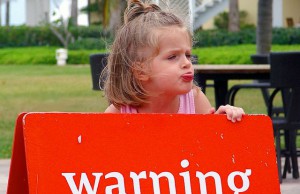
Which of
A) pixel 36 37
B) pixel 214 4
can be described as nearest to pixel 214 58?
pixel 214 4

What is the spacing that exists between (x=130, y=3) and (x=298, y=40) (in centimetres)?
3861

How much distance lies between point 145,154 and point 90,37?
44938 millimetres

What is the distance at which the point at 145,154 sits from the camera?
12.5 ft

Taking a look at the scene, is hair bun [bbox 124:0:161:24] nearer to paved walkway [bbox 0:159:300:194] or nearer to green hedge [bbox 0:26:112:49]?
paved walkway [bbox 0:159:300:194]

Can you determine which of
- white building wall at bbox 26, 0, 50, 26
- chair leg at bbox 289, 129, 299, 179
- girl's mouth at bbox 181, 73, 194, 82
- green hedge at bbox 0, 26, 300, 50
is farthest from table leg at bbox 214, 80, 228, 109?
white building wall at bbox 26, 0, 50, 26

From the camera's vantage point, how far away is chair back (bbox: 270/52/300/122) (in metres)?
8.30

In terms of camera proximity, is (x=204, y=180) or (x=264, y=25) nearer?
(x=204, y=180)

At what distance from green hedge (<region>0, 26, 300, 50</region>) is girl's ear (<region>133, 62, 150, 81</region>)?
36150 mm

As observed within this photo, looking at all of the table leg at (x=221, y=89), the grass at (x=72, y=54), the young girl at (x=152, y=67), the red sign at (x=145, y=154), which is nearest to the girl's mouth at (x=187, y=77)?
the young girl at (x=152, y=67)

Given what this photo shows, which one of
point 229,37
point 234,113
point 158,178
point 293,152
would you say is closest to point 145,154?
point 158,178

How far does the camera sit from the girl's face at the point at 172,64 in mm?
3977

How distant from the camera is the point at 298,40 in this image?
42.5 m

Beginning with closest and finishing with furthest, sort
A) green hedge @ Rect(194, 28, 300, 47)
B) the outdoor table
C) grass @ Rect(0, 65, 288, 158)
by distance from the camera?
1. the outdoor table
2. grass @ Rect(0, 65, 288, 158)
3. green hedge @ Rect(194, 28, 300, 47)

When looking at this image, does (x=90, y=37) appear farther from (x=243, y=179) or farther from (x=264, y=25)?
(x=243, y=179)
